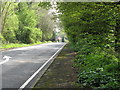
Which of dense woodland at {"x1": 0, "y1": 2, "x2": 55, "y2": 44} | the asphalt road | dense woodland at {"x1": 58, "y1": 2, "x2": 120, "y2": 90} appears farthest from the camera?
dense woodland at {"x1": 0, "y1": 2, "x2": 55, "y2": 44}

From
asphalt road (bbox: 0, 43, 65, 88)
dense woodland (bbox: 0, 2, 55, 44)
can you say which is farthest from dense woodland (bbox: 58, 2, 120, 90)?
dense woodland (bbox: 0, 2, 55, 44)

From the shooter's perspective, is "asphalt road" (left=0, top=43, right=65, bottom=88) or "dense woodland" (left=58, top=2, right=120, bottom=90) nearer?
"dense woodland" (left=58, top=2, right=120, bottom=90)

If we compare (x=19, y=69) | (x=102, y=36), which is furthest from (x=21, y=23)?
(x=102, y=36)

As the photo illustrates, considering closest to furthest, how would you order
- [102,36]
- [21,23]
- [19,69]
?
[102,36]
[19,69]
[21,23]

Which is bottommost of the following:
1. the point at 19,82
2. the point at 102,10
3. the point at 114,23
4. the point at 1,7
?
the point at 19,82

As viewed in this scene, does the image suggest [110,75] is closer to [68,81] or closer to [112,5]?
[68,81]

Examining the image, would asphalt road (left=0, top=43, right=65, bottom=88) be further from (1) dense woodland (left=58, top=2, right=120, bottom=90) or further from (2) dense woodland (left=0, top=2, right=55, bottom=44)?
(2) dense woodland (left=0, top=2, right=55, bottom=44)

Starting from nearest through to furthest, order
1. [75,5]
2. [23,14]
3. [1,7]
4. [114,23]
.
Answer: [114,23]
[75,5]
[1,7]
[23,14]

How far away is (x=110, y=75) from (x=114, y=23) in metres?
2.54

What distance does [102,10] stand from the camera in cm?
934

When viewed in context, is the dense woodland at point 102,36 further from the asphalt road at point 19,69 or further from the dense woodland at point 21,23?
the dense woodland at point 21,23

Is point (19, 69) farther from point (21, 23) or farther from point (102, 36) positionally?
point (21, 23)

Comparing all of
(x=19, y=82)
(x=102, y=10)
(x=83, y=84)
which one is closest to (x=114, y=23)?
(x=102, y=10)

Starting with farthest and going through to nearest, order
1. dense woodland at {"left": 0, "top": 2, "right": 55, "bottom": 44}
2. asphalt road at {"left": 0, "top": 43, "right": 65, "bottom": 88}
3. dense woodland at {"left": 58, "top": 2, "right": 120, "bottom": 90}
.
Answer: dense woodland at {"left": 0, "top": 2, "right": 55, "bottom": 44} → asphalt road at {"left": 0, "top": 43, "right": 65, "bottom": 88} → dense woodland at {"left": 58, "top": 2, "right": 120, "bottom": 90}
